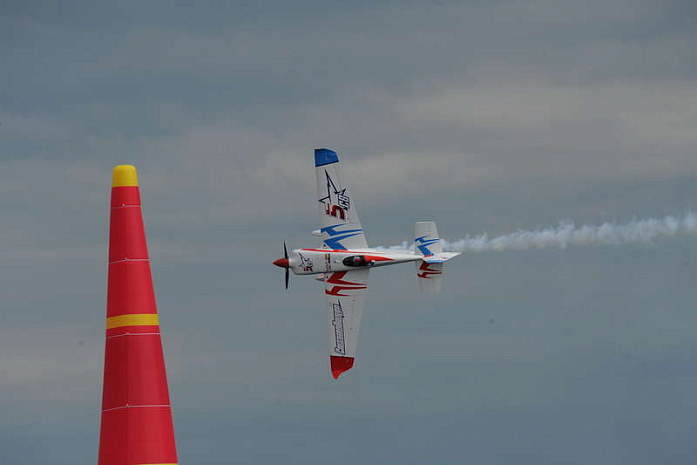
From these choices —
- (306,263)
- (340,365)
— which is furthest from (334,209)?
(340,365)

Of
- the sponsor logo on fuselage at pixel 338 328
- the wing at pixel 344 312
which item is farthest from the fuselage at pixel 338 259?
the sponsor logo on fuselage at pixel 338 328

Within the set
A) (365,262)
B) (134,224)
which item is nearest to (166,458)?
(134,224)

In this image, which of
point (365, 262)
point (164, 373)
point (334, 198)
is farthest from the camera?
point (334, 198)

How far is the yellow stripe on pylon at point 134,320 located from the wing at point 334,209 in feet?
124

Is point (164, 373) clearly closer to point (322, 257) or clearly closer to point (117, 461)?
point (117, 461)

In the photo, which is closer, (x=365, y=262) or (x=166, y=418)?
(x=166, y=418)

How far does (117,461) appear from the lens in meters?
14.0

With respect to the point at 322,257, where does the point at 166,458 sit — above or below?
below

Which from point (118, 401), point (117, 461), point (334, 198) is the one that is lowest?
point (117, 461)

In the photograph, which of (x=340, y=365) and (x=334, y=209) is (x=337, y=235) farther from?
(x=340, y=365)

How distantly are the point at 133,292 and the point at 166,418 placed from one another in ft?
6.12

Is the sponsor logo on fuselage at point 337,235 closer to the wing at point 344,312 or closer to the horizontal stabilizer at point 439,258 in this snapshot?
the wing at point 344,312

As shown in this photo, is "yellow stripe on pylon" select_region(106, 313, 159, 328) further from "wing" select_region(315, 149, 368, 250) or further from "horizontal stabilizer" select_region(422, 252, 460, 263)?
"wing" select_region(315, 149, 368, 250)

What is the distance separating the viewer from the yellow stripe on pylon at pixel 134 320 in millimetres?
13992
